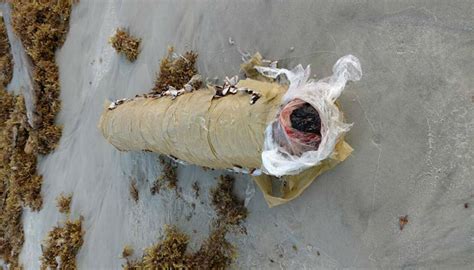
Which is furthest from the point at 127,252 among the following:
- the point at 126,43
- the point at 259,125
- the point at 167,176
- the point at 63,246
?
the point at 259,125

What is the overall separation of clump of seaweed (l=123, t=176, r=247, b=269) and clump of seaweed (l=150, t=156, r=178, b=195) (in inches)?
15.0

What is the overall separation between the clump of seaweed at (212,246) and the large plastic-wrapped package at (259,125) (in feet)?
1.65

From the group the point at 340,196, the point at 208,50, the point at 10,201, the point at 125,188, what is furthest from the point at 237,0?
the point at 10,201

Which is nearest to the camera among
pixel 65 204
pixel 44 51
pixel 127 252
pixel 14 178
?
pixel 127 252

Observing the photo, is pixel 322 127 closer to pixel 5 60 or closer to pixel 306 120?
pixel 306 120

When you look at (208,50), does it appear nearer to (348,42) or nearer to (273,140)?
(348,42)

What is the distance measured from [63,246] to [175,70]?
2376 millimetres

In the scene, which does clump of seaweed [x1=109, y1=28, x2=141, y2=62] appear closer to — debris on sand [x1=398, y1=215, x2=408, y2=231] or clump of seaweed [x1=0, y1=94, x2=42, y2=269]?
clump of seaweed [x1=0, y1=94, x2=42, y2=269]

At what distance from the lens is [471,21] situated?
9.25ft

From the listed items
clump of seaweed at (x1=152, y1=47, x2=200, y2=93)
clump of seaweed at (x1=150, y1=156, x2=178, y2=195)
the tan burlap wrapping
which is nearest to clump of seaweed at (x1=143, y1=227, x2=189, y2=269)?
clump of seaweed at (x1=150, y1=156, x2=178, y2=195)

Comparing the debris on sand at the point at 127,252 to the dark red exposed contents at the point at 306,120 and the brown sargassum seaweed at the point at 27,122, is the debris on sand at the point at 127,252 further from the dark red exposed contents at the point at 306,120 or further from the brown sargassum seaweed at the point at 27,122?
the dark red exposed contents at the point at 306,120

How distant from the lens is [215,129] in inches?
124

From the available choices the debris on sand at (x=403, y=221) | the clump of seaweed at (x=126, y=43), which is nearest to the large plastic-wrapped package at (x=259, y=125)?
the debris on sand at (x=403, y=221)

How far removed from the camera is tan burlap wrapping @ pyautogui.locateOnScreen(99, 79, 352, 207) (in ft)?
9.57
